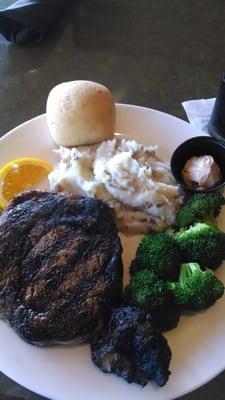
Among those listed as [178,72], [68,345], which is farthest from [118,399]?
[178,72]

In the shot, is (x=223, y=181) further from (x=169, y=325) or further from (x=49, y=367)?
(x=49, y=367)

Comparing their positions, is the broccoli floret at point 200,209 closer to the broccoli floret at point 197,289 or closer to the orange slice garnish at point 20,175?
the broccoli floret at point 197,289

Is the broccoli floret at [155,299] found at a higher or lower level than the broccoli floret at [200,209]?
lower

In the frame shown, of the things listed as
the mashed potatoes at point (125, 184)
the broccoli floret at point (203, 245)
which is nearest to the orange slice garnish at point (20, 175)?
the mashed potatoes at point (125, 184)

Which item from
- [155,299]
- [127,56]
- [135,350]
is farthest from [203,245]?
[127,56]

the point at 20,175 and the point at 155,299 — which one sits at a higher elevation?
the point at 20,175

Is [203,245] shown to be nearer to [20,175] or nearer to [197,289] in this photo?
[197,289]
